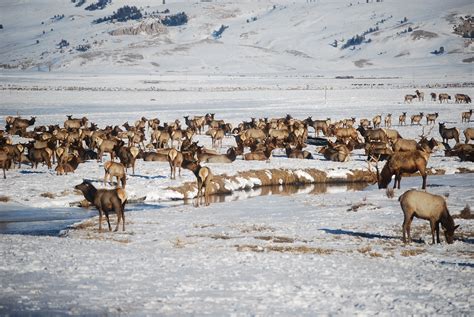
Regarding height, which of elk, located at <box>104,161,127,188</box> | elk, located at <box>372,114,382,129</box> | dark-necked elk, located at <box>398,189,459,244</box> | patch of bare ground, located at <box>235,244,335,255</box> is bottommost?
patch of bare ground, located at <box>235,244,335,255</box>

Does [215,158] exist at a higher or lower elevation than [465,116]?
lower

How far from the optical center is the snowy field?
9.74 m

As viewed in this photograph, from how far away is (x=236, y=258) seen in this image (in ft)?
42.4

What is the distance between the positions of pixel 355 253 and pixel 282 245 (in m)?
1.75

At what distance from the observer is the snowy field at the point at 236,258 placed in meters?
9.74

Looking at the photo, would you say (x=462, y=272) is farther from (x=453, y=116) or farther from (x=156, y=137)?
(x=453, y=116)

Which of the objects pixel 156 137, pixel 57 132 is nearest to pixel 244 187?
pixel 156 137

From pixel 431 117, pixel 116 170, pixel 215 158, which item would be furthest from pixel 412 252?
pixel 431 117

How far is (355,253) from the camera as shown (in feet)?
44.9

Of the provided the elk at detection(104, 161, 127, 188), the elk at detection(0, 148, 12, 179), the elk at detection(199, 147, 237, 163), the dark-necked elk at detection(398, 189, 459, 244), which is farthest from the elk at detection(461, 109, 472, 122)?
the dark-necked elk at detection(398, 189, 459, 244)

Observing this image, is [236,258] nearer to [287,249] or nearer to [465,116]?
[287,249]

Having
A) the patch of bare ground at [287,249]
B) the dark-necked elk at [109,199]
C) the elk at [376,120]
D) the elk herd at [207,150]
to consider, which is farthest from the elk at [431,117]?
the patch of bare ground at [287,249]

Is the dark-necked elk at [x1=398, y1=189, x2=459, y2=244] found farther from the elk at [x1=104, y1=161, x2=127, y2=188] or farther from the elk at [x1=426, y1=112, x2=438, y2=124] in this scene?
the elk at [x1=426, y1=112, x2=438, y2=124]

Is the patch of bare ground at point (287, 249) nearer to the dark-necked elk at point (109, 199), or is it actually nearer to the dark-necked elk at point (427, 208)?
the dark-necked elk at point (427, 208)
